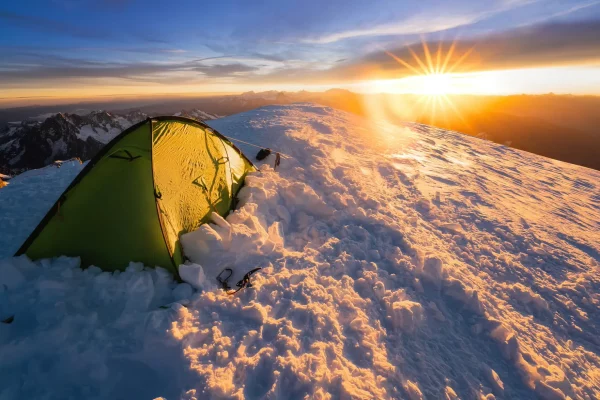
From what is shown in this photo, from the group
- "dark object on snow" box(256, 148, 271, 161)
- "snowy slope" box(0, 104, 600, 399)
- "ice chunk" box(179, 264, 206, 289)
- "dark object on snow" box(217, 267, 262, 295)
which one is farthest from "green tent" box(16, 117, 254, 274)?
"dark object on snow" box(256, 148, 271, 161)

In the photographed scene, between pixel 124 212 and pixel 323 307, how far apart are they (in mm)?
3639

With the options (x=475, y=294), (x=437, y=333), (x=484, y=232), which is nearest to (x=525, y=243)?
(x=484, y=232)

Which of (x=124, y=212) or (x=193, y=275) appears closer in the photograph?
(x=193, y=275)

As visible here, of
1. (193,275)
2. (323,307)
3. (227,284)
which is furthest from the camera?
Answer: (227,284)

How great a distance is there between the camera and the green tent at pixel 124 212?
4668 mm

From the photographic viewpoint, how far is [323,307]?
185 inches

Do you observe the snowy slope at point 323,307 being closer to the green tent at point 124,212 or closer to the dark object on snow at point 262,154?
the green tent at point 124,212

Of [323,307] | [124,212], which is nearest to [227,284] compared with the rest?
[323,307]

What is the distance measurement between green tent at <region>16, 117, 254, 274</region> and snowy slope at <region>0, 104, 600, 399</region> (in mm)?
268

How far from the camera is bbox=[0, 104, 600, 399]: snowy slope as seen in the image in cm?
346

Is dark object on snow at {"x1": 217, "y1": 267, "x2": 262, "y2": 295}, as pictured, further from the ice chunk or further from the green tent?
the green tent

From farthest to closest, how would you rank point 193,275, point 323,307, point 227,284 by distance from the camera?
1. point 227,284
2. point 323,307
3. point 193,275

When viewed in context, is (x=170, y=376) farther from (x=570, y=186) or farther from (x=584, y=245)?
(x=570, y=186)

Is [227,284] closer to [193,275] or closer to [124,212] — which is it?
[193,275]
